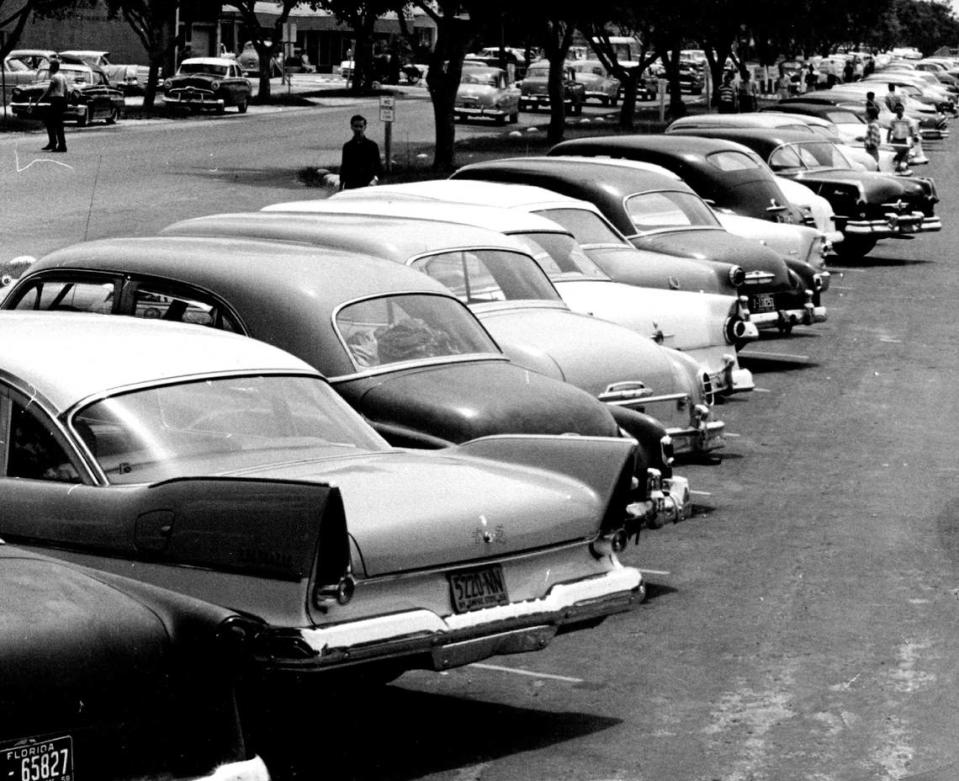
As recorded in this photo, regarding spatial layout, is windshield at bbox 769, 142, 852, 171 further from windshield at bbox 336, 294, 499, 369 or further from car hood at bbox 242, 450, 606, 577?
car hood at bbox 242, 450, 606, 577

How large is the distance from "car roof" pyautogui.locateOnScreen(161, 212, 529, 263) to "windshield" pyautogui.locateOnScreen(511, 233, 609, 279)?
1007 mm

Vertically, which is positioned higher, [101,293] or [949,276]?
[101,293]

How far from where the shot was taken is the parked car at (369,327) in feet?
28.2

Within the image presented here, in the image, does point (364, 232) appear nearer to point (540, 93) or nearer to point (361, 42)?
point (540, 93)

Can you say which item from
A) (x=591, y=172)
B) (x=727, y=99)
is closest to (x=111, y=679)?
(x=591, y=172)

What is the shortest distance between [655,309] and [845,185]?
12092mm

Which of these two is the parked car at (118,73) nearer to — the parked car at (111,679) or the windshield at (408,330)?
the windshield at (408,330)

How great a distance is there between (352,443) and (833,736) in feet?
7.33

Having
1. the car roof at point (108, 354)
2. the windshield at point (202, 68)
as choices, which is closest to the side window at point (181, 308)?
the car roof at point (108, 354)

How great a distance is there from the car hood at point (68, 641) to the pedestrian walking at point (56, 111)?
105 ft

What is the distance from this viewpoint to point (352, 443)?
23.9 feet

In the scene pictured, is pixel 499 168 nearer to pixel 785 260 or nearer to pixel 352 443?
pixel 785 260

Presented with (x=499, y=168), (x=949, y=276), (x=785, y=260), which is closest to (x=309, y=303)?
(x=499, y=168)

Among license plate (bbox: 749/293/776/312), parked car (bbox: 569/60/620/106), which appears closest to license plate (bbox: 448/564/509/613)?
license plate (bbox: 749/293/776/312)
